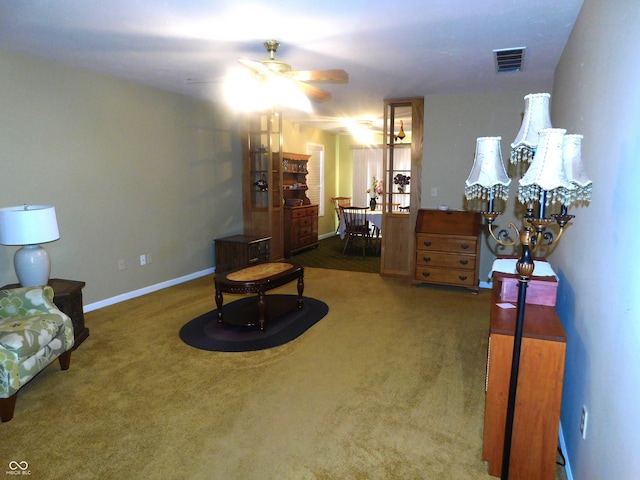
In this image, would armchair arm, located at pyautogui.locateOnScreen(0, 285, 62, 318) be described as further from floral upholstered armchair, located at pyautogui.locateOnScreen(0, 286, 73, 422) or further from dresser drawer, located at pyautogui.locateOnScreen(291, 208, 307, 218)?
dresser drawer, located at pyautogui.locateOnScreen(291, 208, 307, 218)

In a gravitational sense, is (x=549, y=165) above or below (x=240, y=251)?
above

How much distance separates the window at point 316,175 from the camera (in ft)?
27.2

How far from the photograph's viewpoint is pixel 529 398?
1762 millimetres

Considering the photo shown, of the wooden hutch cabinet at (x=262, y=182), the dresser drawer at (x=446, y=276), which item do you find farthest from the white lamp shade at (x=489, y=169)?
the wooden hutch cabinet at (x=262, y=182)

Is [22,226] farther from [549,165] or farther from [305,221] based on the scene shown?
[305,221]

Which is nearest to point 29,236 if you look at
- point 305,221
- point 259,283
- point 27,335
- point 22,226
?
point 22,226

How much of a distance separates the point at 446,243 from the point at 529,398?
323cm

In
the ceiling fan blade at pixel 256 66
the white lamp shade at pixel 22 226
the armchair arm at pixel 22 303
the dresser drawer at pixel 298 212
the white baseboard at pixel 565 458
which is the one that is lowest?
the white baseboard at pixel 565 458

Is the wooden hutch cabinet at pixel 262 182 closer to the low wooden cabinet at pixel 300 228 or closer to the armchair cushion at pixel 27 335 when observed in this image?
the low wooden cabinet at pixel 300 228

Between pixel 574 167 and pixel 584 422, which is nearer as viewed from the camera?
pixel 574 167

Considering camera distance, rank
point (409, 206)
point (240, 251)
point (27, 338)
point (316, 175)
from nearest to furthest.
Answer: point (27, 338) < point (240, 251) < point (409, 206) < point (316, 175)

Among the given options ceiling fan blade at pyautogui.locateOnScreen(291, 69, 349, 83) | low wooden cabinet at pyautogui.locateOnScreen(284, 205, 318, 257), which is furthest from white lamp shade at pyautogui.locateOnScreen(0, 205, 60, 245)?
low wooden cabinet at pyautogui.locateOnScreen(284, 205, 318, 257)

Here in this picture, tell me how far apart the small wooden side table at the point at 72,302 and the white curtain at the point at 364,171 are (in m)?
6.87

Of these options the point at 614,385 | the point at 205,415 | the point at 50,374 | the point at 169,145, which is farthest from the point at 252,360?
the point at 169,145
